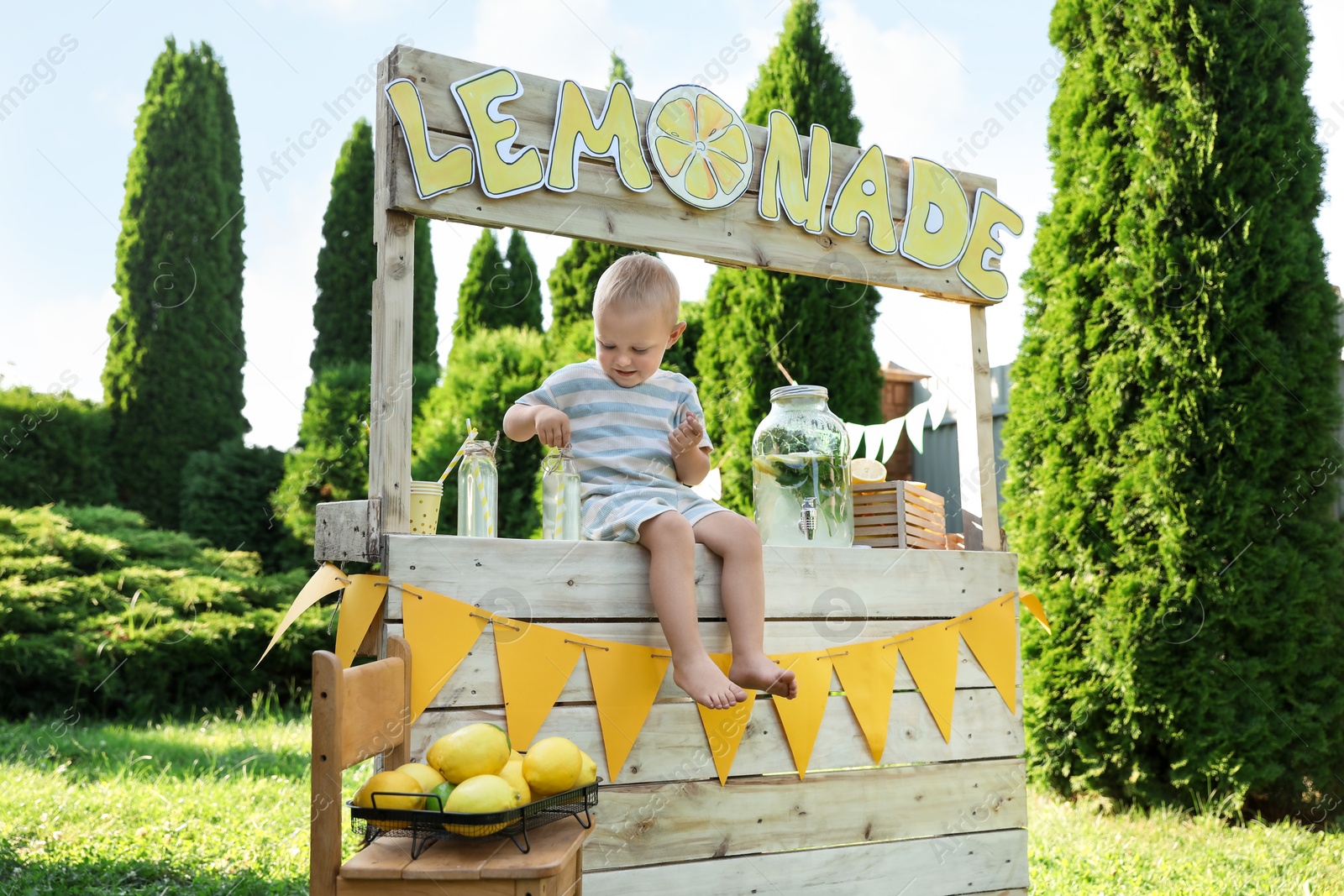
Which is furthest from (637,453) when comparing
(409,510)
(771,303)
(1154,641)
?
(771,303)

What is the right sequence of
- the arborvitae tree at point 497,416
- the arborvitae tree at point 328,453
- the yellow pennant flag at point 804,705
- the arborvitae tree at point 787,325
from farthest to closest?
the arborvitae tree at point 328,453
the arborvitae tree at point 497,416
the arborvitae tree at point 787,325
the yellow pennant flag at point 804,705

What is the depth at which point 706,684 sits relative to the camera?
6.77 ft

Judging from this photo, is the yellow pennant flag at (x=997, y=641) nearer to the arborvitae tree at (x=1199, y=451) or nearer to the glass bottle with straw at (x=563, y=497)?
the glass bottle with straw at (x=563, y=497)

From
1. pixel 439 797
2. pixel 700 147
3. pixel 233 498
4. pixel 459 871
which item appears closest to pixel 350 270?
pixel 233 498

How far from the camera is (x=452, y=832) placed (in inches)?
58.9

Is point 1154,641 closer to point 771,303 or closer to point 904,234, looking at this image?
point 904,234

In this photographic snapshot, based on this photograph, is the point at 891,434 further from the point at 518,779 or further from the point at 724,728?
the point at 518,779

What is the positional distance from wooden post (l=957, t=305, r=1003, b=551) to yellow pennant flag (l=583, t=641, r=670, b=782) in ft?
4.37

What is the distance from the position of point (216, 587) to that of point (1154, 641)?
6110 mm

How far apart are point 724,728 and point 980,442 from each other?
1.30m

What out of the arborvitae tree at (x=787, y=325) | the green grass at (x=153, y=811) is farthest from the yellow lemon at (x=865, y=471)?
the arborvitae tree at (x=787, y=325)

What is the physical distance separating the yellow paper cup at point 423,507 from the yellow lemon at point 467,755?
66 centimetres

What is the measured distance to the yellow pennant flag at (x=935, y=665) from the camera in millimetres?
2707

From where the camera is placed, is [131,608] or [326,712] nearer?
[326,712]
